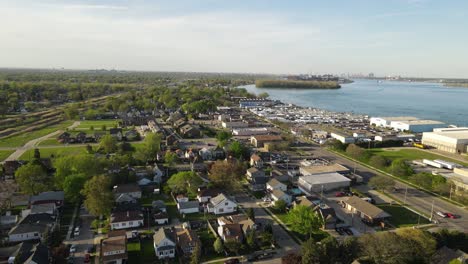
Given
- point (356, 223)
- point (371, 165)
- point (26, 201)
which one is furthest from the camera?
point (371, 165)

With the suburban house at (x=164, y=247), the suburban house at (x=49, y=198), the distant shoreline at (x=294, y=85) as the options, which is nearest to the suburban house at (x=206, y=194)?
the suburban house at (x=164, y=247)

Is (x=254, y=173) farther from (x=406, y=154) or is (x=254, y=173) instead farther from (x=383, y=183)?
(x=406, y=154)

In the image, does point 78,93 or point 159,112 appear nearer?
point 159,112

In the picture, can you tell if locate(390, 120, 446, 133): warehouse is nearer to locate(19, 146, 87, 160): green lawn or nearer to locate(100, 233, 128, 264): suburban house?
locate(19, 146, 87, 160): green lawn

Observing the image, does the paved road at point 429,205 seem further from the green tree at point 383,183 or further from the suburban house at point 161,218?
the suburban house at point 161,218

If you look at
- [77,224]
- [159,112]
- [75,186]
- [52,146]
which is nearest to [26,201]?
[75,186]

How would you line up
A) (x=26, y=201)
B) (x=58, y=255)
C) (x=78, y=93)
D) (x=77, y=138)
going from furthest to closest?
(x=78, y=93) → (x=77, y=138) → (x=26, y=201) → (x=58, y=255)

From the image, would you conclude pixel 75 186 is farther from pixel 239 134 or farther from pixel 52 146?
pixel 239 134
